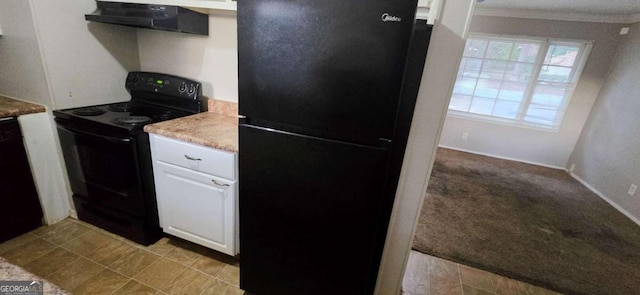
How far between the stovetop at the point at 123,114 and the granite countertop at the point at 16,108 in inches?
4.7

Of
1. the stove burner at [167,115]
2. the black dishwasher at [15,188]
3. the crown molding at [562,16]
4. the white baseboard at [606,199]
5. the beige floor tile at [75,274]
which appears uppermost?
the crown molding at [562,16]

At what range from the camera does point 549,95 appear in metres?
4.32

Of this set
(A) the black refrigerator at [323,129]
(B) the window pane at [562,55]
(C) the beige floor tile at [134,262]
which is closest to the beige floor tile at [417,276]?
(A) the black refrigerator at [323,129]

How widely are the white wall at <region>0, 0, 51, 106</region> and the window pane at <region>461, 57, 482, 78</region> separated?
5.29 meters

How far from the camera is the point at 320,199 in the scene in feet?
3.88

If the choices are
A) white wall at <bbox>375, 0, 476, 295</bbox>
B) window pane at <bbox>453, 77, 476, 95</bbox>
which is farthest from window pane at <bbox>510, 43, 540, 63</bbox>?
white wall at <bbox>375, 0, 476, 295</bbox>

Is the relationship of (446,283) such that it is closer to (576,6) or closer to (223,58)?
(223,58)

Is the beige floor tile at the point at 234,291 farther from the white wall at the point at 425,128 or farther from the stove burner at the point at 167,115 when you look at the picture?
the stove burner at the point at 167,115

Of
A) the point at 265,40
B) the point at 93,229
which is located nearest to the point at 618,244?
the point at 265,40

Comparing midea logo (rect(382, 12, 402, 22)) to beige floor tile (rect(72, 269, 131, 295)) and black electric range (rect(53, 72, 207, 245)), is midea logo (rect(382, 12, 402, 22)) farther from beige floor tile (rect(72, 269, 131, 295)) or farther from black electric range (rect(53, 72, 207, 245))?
beige floor tile (rect(72, 269, 131, 295))

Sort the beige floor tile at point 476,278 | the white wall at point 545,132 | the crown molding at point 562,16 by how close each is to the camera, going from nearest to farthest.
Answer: the beige floor tile at point 476,278, the crown molding at point 562,16, the white wall at point 545,132

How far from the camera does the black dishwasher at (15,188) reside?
1.67 m

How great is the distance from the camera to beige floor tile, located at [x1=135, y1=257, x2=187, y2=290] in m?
1.63

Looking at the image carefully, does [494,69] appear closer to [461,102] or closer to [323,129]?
[461,102]
